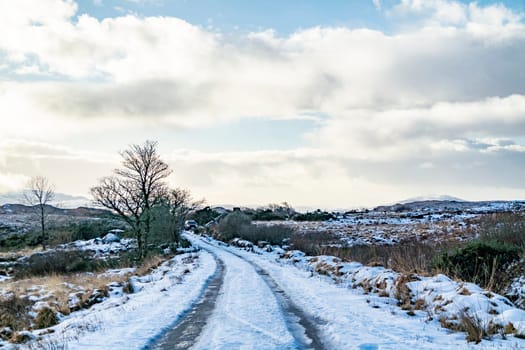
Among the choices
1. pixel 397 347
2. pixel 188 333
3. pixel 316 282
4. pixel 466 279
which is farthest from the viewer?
pixel 316 282

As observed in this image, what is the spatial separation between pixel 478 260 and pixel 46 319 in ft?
44.2

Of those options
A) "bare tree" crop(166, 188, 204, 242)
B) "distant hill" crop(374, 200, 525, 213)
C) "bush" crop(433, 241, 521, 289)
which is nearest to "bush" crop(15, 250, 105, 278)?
"bare tree" crop(166, 188, 204, 242)

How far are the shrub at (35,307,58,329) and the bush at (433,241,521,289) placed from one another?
12.1 m

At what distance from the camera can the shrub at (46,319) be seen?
39.8 ft

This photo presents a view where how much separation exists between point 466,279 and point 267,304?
6202mm

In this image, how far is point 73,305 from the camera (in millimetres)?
14641

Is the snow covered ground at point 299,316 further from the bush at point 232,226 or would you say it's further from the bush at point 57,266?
the bush at point 232,226

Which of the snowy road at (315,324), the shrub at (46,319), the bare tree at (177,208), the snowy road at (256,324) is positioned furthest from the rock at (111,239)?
the snowy road at (315,324)

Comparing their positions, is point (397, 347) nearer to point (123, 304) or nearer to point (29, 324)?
point (123, 304)

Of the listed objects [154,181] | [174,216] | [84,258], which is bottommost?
[84,258]

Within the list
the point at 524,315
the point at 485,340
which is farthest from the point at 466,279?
the point at 485,340

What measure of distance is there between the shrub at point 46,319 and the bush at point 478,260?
12083 millimetres

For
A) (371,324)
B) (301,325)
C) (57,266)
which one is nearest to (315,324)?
(301,325)

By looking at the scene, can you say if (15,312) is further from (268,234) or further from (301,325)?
(268,234)
